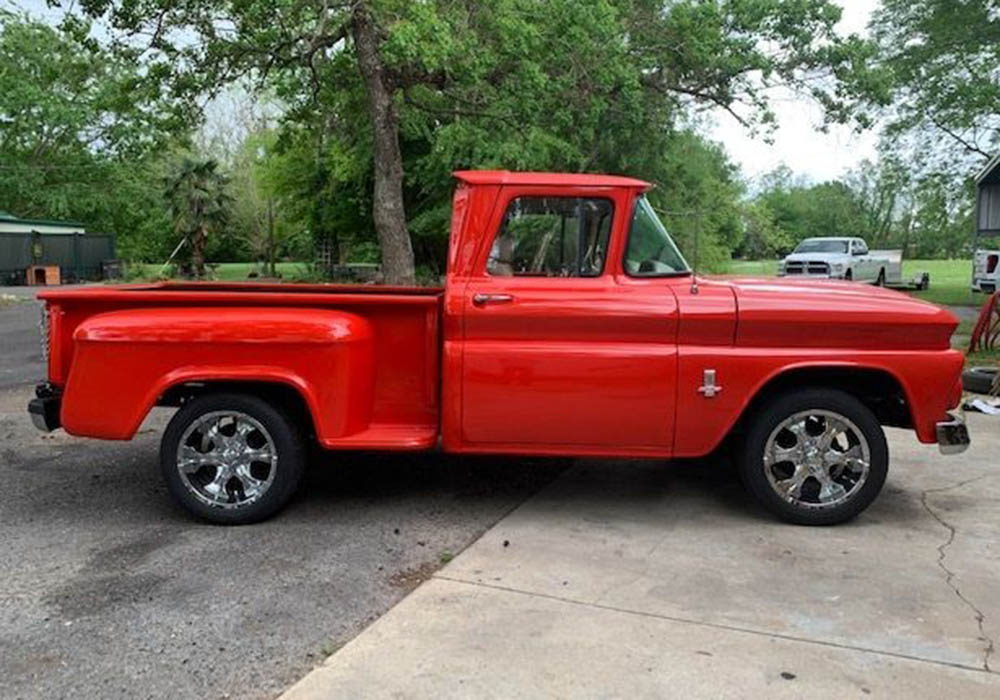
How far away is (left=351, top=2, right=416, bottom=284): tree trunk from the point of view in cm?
1376

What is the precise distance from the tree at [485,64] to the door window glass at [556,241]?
771cm

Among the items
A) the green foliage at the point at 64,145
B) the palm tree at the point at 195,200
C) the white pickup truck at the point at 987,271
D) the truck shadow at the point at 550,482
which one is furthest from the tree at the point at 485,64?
the green foliage at the point at 64,145

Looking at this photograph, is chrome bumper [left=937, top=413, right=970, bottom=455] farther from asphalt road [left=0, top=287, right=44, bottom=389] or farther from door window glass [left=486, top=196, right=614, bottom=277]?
asphalt road [left=0, top=287, right=44, bottom=389]

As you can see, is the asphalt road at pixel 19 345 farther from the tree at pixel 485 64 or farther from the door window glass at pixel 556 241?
the door window glass at pixel 556 241

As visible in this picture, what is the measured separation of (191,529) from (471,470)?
199cm

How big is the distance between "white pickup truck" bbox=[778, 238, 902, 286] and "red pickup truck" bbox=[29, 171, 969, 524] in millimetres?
24248

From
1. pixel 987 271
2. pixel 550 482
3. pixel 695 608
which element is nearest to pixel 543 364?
pixel 550 482

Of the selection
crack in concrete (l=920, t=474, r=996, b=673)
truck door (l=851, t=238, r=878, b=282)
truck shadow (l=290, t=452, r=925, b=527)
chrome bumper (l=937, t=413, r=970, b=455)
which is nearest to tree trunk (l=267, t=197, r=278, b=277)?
truck door (l=851, t=238, r=878, b=282)

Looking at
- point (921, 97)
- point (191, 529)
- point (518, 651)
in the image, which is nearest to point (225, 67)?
point (191, 529)

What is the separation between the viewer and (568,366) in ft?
15.9

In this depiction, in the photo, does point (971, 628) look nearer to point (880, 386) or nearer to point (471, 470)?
point (880, 386)

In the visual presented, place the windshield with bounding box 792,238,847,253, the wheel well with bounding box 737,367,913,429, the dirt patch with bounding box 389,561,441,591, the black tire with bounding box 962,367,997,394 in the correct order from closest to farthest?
the dirt patch with bounding box 389,561,441,591 → the wheel well with bounding box 737,367,913,429 → the black tire with bounding box 962,367,997,394 → the windshield with bounding box 792,238,847,253

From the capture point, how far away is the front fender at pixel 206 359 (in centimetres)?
479

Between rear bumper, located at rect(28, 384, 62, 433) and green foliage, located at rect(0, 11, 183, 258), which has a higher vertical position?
green foliage, located at rect(0, 11, 183, 258)
